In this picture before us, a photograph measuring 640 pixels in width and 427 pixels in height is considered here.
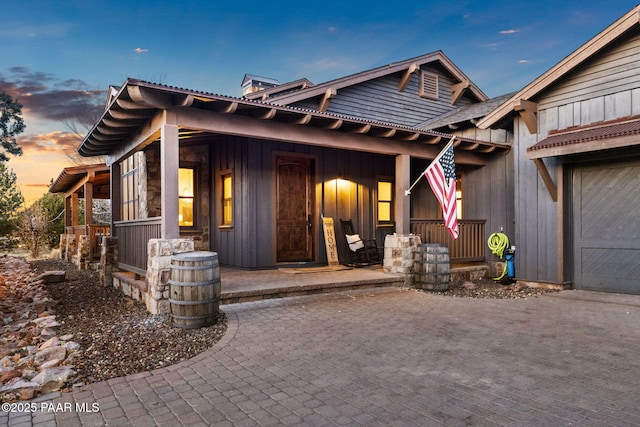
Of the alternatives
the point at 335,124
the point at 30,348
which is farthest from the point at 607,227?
the point at 30,348

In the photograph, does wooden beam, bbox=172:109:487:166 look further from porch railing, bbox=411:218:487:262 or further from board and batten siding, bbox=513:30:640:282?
board and batten siding, bbox=513:30:640:282

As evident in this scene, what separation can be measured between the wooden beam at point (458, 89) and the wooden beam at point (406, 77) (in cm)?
192

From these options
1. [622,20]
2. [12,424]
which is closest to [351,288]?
[12,424]

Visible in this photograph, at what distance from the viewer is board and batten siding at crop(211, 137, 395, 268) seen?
8258 millimetres

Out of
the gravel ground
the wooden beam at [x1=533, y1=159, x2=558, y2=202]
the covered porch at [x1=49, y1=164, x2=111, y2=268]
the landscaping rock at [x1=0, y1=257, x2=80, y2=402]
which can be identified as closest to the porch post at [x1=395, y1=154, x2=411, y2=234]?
the wooden beam at [x1=533, y1=159, x2=558, y2=202]

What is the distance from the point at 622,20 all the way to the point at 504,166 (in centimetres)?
347

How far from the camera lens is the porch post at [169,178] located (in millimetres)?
5332

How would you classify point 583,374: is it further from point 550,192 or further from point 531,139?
point 531,139

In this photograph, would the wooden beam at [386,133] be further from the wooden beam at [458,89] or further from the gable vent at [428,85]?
the wooden beam at [458,89]

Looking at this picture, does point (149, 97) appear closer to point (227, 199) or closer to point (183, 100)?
point (183, 100)

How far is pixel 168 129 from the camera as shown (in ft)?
17.5

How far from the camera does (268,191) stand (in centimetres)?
842

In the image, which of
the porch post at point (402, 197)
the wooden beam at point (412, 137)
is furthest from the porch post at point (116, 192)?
the wooden beam at point (412, 137)

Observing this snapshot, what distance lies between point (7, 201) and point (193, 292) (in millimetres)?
13437
